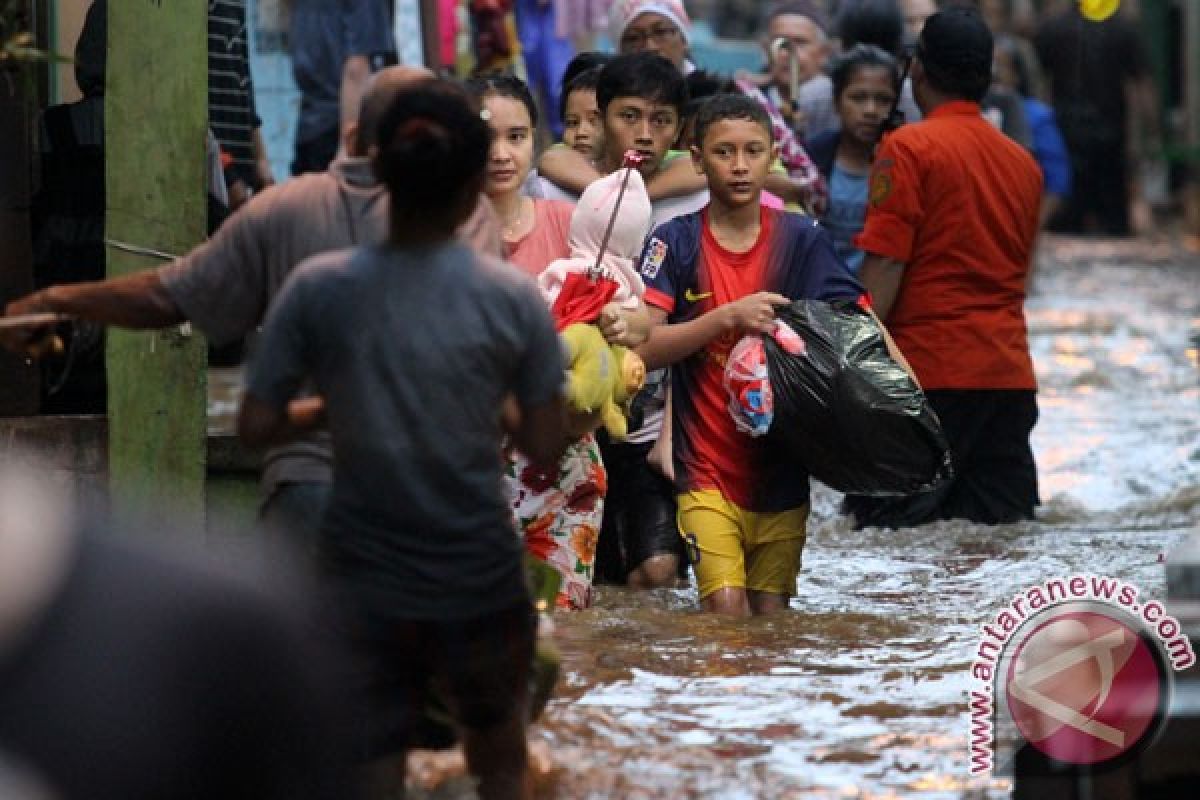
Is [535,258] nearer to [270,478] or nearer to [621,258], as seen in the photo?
[621,258]

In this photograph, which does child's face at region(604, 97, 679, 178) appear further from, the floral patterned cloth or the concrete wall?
the concrete wall

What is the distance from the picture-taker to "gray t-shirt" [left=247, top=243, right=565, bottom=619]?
5.23 m

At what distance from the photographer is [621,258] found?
779 cm

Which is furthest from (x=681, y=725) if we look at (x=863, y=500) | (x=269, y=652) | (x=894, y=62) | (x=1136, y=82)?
(x=1136, y=82)

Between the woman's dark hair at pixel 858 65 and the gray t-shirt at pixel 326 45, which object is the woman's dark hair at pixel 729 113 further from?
the gray t-shirt at pixel 326 45

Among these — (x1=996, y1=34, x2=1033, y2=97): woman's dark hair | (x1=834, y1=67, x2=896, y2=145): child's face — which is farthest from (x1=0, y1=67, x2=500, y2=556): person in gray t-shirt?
(x1=996, y1=34, x2=1033, y2=97): woman's dark hair

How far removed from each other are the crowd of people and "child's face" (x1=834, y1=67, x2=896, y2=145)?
0.5 inches

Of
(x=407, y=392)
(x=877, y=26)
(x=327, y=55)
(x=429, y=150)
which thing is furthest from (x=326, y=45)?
(x=407, y=392)

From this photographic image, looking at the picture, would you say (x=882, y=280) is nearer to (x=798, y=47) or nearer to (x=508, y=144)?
(x=508, y=144)

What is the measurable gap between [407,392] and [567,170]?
3.83 meters

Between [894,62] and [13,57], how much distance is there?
524 cm

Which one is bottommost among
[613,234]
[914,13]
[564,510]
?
[564,510]

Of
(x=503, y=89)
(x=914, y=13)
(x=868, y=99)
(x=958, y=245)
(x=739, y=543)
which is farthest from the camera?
(x=914, y=13)

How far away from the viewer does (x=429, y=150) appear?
5.30 metres
